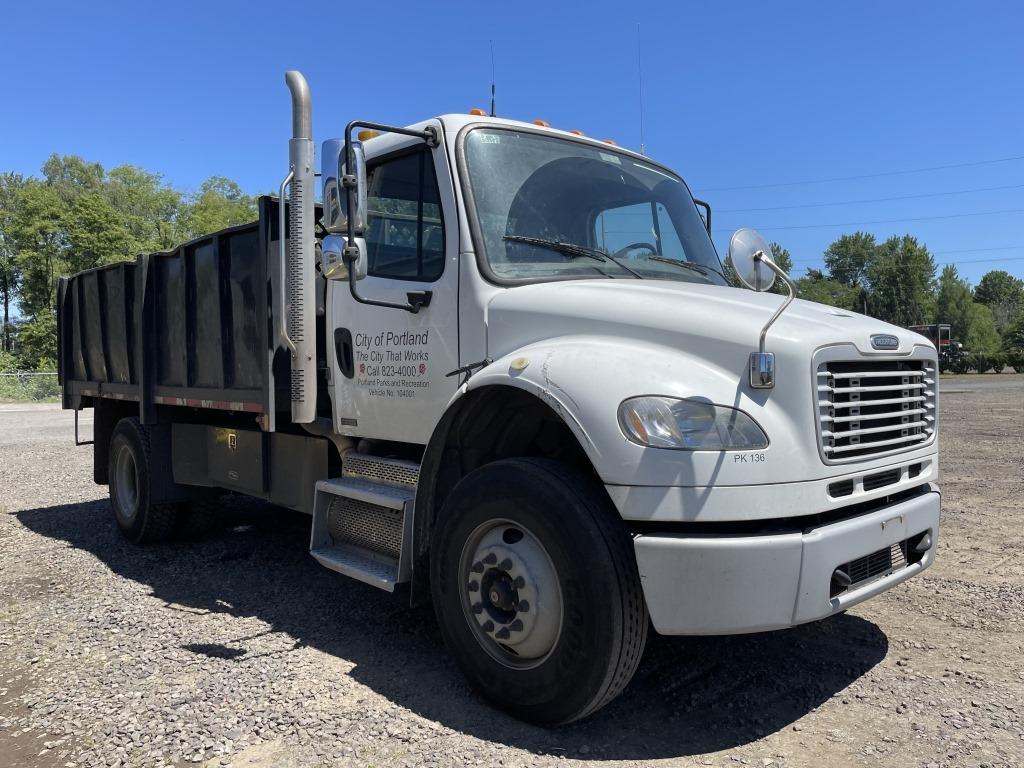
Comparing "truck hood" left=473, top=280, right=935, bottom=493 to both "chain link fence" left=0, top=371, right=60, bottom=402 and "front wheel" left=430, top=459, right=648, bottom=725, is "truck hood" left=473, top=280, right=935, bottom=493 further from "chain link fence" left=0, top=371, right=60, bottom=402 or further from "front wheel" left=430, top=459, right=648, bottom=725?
"chain link fence" left=0, top=371, right=60, bottom=402

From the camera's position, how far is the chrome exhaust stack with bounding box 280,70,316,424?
4.21m

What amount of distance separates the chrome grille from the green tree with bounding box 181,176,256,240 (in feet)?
173

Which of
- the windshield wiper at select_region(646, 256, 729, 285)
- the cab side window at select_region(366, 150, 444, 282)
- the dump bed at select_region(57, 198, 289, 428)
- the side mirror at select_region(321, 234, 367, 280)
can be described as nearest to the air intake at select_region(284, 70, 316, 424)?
the cab side window at select_region(366, 150, 444, 282)

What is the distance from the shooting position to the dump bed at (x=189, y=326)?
487 centimetres

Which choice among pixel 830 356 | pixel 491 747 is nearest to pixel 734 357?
pixel 830 356

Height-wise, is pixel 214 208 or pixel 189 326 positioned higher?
pixel 214 208

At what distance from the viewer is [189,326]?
5.77m

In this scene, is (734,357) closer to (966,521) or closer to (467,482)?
(467,482)

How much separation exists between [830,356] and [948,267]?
356 ft

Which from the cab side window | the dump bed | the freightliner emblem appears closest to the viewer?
the freightliner emblem

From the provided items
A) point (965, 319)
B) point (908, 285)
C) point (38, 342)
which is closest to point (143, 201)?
point (38, 342)

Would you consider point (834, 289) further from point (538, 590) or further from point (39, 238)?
point (538, 590)

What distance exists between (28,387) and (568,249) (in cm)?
3397

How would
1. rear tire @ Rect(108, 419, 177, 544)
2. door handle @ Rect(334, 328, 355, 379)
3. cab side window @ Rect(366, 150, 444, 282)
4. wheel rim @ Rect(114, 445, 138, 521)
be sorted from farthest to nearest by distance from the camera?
wheel rim @ Rect(114, 445, 138, 521), rear tire @ Rect(108, 419, 177, 544), door handle @ Rect(334, 328, 355, 379), cab side window @ Rect(366, 150, 444, 282)
